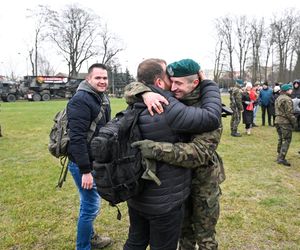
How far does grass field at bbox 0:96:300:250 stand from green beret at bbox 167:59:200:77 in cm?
229

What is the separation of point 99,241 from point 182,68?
234 cm

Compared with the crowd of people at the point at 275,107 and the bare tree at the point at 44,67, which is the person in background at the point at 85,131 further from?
the bare tree at the point at 44,67

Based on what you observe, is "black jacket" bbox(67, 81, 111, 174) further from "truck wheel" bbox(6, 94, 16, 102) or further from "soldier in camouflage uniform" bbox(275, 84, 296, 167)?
"truck wheel" bbox(6, 94, 16, 102)

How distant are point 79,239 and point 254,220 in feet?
7.46

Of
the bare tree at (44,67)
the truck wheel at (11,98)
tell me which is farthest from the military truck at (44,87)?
the bare tree at (44,67)

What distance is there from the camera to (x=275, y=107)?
22.3 ft

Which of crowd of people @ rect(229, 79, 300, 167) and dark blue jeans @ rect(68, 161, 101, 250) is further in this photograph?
crowd of people @ rect(229, 79, 300, 167)

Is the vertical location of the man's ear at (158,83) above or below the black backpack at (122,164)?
above

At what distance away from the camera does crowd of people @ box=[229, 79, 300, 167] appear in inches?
254

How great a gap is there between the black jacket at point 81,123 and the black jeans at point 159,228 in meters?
0.72

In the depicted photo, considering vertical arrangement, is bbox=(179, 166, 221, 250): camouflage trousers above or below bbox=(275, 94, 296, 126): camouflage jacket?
below

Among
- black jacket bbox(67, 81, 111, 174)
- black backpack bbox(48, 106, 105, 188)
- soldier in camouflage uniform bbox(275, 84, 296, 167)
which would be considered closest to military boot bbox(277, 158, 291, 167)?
soldier in camouflage uniform bbox(275, 84, 296, 167)

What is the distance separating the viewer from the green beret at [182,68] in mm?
1964

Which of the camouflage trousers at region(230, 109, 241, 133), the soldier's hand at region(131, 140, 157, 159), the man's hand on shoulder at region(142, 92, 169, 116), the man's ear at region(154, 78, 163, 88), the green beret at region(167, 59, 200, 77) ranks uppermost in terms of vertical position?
the green beret at region(167, 59, 200, 77)
